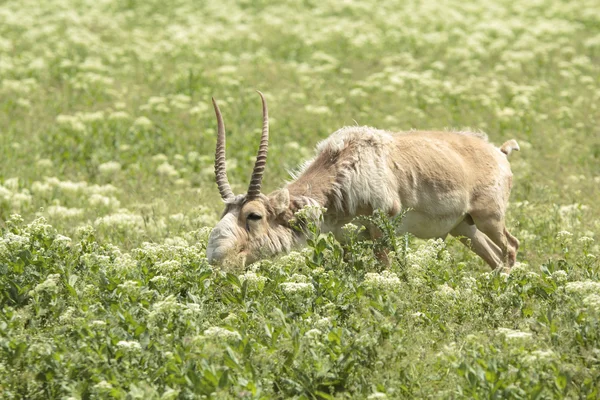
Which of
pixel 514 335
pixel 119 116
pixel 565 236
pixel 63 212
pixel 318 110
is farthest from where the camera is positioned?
pixel 318 110

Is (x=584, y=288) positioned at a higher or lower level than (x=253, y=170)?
lower

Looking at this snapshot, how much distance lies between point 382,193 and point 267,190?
13.6 ft

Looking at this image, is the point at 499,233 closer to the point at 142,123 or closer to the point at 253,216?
the point at 253,216

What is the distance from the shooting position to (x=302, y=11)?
2509 cm

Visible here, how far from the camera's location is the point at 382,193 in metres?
8.42

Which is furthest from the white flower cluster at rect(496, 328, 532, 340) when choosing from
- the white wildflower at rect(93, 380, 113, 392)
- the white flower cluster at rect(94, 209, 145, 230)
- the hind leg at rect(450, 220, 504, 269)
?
the white flower cluster at rect(94, 209, 145, 230)

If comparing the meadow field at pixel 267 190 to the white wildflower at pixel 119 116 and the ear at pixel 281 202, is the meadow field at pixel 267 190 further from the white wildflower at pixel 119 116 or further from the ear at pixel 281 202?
the ear at pixel 281 202

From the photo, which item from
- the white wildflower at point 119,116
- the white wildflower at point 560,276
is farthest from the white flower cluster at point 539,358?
the white wildflower at point 119,116

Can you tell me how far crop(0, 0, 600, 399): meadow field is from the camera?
5.79 metres

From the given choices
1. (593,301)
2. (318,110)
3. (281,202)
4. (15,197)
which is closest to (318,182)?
(281,202)

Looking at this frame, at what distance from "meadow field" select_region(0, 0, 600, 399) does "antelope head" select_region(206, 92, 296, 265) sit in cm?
20

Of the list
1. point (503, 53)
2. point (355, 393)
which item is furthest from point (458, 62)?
point (355, 393)

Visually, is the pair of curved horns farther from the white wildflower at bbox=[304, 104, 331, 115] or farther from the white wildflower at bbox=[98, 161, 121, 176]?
the white wildflower at bbox=[304, 104, 331, 115]

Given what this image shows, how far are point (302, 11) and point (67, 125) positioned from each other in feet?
38.5
